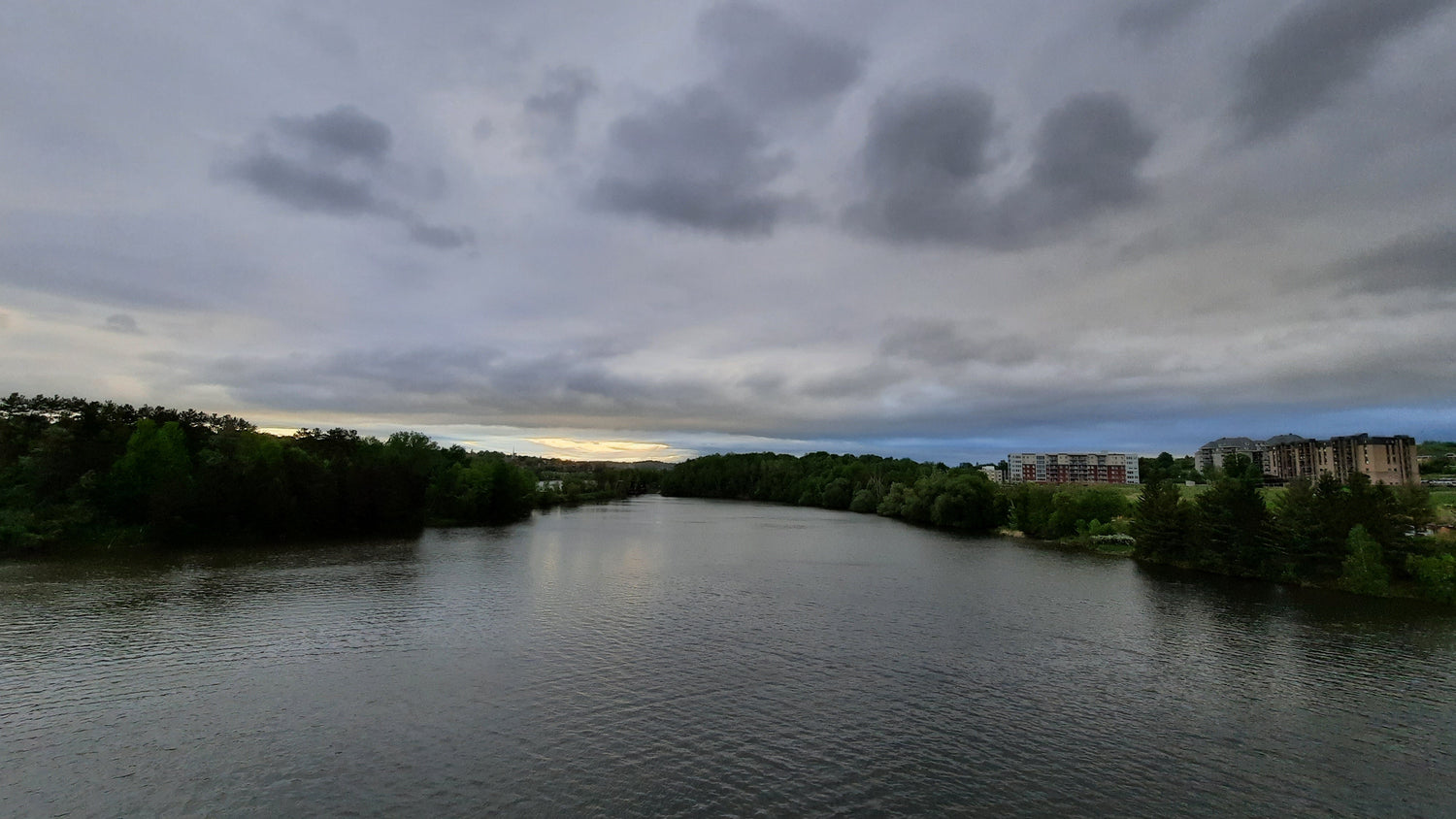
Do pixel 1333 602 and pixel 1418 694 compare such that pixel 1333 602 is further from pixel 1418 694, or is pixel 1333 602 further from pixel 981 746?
pixel 981 746

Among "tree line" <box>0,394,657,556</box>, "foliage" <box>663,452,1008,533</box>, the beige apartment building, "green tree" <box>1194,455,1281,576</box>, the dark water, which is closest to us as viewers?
the dark water

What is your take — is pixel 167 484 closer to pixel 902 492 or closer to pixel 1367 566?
pixel 1367 566

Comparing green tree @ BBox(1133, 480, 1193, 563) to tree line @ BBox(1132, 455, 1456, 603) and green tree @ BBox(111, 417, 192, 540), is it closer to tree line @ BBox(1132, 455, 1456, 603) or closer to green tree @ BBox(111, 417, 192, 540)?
tree line @ BBox(1132, 455, 1456, 603)

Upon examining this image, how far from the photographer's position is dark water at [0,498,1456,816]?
60.9 feet

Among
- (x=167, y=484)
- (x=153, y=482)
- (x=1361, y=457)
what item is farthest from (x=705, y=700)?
(x=1361, y=457)

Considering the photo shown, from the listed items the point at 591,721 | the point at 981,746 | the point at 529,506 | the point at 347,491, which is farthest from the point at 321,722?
the point at 529,506

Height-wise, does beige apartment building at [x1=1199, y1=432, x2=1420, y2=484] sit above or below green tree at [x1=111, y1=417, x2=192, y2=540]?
above

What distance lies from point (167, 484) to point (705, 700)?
67.5 metres

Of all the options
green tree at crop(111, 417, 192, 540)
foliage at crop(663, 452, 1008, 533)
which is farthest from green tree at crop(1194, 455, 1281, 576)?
green tree at crop(111, 417, 192, 540)

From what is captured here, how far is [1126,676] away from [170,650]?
1655 inches

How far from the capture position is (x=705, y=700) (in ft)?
83.6

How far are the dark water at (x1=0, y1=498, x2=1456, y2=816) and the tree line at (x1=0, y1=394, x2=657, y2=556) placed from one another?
1709 cm

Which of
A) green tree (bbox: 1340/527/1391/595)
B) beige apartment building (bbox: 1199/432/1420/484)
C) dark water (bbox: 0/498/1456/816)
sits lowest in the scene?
dark water (bbox: 0/498/1456/816)

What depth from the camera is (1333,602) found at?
149ft
